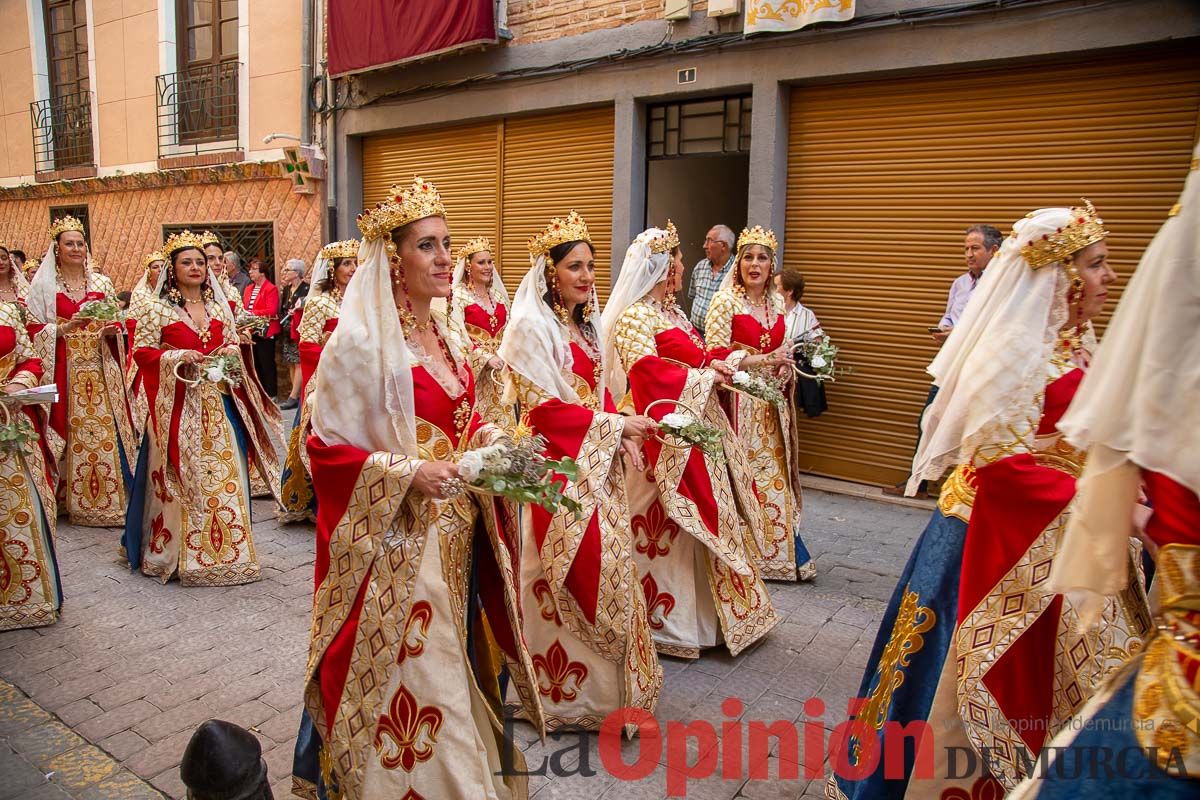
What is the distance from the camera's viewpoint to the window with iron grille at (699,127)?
8.20 metres

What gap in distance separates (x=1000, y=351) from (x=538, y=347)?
1.84 metres

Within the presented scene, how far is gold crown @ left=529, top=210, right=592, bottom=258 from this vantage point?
3.81 m

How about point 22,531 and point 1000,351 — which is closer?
point 1000,351

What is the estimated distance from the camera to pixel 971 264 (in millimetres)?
5949

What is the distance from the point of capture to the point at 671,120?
Answer: 8.64 m

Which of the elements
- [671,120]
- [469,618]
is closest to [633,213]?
[671,120]

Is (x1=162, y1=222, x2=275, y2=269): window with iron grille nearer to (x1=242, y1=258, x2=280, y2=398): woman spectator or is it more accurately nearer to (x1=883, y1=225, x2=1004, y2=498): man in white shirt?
(x1=242, y1=258, x2=280, y2=398): woman spectator

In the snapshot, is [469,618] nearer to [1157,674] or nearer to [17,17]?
[1157,674]

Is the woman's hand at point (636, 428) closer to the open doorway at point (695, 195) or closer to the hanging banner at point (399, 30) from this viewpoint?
the open doorway at point (695, 195)

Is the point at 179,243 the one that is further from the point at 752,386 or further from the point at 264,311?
the point at 264,311

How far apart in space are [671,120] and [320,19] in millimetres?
6035

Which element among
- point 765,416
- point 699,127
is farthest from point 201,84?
point 765,416

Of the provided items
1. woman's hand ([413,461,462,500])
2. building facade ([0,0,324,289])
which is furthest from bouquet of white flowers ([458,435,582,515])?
building facade ([0,0,324,289])

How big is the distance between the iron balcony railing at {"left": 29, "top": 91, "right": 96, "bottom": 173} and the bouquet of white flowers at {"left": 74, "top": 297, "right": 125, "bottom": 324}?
37.3 feet
